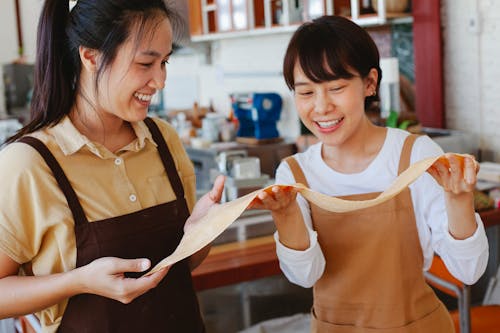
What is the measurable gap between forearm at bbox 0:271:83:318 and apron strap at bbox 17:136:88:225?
0.14 meters

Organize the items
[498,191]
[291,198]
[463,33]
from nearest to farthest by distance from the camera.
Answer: [291,198] < [498,191] < [463,33]

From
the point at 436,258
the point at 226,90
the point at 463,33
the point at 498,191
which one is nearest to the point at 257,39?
the point at 226,90

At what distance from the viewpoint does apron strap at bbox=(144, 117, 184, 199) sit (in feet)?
5.50

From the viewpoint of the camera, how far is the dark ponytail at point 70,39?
1504 mm

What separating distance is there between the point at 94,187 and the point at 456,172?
0.82 m

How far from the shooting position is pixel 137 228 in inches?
61.8

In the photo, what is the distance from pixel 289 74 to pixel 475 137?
8.31ft

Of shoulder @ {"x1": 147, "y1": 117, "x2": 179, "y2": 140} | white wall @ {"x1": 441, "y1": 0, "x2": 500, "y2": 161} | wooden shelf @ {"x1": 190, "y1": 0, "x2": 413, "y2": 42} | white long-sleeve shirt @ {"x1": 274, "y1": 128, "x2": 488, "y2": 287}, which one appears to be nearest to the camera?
white long-sleeve shirt @ {"x1": 274, "y1": 128, "x2": 488, "y2": 287}

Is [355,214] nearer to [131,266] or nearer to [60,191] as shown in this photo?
[131,266]

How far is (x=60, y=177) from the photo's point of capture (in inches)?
58.4

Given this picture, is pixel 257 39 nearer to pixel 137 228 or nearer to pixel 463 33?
pixel 463 33

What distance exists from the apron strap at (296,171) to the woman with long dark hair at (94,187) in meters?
0.27

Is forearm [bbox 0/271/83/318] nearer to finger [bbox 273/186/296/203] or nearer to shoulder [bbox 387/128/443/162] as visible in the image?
finger [bbox 273/186/296/203]

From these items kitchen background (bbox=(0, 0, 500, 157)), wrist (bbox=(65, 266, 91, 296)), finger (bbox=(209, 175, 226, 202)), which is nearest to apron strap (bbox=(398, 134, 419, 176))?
finger (bbox=(209, 175, 226, 202))
